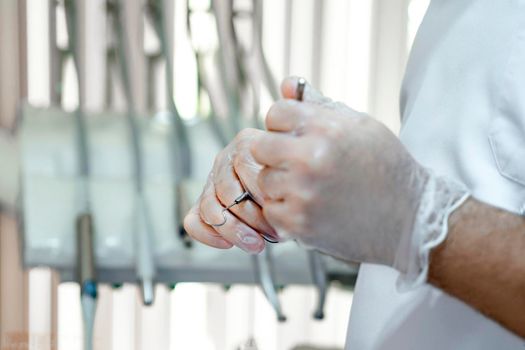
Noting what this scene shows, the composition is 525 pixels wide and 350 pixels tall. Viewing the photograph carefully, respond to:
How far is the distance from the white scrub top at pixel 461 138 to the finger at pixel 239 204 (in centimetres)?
26

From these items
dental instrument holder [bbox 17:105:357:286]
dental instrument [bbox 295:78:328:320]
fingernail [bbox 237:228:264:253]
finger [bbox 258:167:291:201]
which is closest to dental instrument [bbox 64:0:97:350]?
dental instrument holder [bbox 17:105:357:286]

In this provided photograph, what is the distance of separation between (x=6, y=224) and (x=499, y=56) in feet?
3.88

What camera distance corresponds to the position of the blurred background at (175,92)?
150 centimetres

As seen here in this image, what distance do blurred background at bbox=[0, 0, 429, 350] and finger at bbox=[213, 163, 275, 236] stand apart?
0.58m

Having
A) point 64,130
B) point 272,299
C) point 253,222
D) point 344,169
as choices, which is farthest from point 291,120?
point 64,130

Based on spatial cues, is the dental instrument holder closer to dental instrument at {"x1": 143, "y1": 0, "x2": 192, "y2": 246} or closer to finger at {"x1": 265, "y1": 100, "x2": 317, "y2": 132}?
dental instrument at {"x1": 143, "y1": 0, "x2": 192, "y2": 246}

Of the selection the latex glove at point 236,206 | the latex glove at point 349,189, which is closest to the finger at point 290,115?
the latex glove at point 349,189

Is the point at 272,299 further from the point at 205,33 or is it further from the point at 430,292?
the point at 205,33

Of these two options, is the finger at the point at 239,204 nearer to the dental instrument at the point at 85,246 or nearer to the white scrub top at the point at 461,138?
the white scrub top at the point at 461,138

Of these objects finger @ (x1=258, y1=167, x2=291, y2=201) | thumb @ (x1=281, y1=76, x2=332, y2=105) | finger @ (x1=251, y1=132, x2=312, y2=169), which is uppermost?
thumb @ (x1=281, y1=76, x2=332, y2=105)

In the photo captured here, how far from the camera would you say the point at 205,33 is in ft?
5.30

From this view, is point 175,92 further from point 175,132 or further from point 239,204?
point 239,204

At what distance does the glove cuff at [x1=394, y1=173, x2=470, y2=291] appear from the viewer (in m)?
0.64

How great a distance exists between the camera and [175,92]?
1616mm
